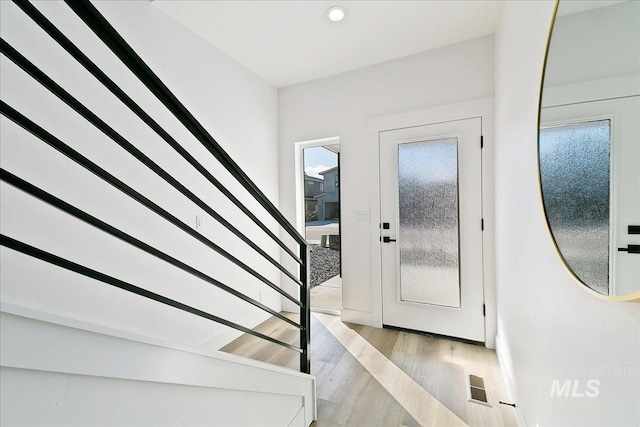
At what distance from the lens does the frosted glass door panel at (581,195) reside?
66 centimetres

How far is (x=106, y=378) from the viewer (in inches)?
24.5

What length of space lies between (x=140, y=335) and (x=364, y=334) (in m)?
2.32

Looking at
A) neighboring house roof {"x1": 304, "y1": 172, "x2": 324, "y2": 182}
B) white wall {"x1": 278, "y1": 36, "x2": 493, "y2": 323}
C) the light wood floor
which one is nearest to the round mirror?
the light wood floor

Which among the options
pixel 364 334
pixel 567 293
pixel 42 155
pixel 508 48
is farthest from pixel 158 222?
pixel 508 48

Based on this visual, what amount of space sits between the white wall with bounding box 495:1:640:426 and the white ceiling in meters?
0.37

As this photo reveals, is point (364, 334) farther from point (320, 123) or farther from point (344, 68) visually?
point (344, 68)

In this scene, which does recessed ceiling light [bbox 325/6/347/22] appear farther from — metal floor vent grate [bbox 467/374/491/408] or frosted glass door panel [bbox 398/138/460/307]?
metal floor vent grate [bbox 467/374/491/408]

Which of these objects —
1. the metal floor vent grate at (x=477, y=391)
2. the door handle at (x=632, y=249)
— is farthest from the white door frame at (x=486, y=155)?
the door handle at (x=632, y=249)

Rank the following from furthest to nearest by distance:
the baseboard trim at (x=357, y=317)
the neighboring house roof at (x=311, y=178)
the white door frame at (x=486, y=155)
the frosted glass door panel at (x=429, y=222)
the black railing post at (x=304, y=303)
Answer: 1. the neighboring house roof at (x=311, y=178)
2. the baseboard trim at (x=357, y=317)
3. the frosted glass door panel at (x=429, y=222)
4. the white door frame at (x=486, y=155)
5. the black railing post at (x=304, y=303)

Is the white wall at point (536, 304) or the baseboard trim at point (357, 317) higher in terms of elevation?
the white wall at point (536, 304)

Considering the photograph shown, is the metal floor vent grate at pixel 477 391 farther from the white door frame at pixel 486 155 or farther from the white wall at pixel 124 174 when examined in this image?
the white wall at pixel 124 174

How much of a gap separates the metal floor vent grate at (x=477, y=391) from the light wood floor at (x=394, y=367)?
0.09 feet

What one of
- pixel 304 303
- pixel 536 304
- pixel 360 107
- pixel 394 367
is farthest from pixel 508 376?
pixel 360 107

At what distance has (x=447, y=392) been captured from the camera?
182 centimetres
